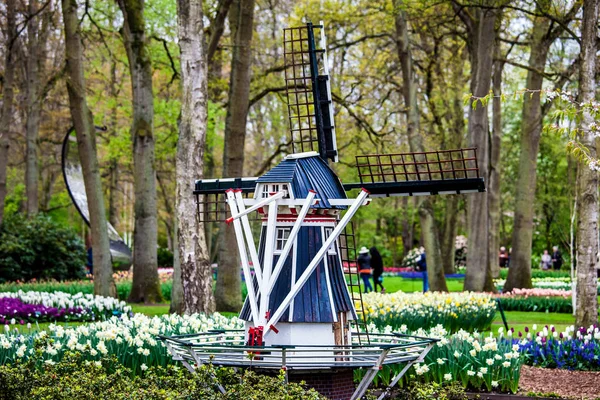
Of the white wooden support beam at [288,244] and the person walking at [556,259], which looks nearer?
the white wooden support beam at [288,244]

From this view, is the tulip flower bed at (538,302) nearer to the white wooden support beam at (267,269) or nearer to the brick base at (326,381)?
the brick base at (326,381)

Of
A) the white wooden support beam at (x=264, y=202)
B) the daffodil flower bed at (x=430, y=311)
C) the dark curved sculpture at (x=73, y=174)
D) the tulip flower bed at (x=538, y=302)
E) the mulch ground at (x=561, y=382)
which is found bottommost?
the tulip flower bed at (x=538, y=302)

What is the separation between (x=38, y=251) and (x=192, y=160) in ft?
50.1

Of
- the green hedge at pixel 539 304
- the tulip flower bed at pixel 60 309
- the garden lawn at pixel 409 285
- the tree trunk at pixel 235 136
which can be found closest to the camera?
the tulip flower bed at pixel 60 309

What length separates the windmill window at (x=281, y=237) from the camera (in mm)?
8807

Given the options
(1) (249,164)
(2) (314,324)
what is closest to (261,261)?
(2) (314,324)

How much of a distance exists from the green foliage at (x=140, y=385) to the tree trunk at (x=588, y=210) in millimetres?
6973

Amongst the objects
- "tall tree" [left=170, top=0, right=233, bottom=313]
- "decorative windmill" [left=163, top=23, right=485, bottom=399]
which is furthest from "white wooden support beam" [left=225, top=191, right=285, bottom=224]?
"tall tree" [left=170, top=0, right=233, bottom=313]

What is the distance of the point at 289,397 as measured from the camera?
7121mm

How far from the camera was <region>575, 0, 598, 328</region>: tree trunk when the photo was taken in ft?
43.5

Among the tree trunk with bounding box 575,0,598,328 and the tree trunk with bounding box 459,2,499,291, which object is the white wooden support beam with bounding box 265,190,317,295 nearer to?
the tree trunk with bounding box 575,0,598,328

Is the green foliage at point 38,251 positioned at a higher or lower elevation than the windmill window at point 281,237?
lower

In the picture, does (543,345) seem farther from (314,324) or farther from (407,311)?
(314,324)

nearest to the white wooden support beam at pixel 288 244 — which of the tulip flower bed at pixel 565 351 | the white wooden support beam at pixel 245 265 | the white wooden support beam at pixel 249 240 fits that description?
the white wooden support beam at pixel 249 240
